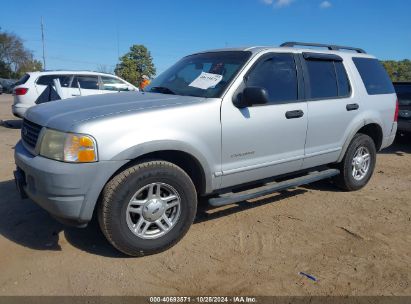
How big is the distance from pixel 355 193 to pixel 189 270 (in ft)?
10.3

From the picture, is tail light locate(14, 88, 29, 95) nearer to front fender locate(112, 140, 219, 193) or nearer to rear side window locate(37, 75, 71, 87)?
rear side window locate(37, 75, 71, 87)

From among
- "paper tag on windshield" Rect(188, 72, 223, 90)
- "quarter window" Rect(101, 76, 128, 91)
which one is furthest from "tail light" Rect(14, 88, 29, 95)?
"paper tag on windshield" Rect(188, 72, 223, 90)

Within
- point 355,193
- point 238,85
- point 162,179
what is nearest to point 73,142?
point 162,179

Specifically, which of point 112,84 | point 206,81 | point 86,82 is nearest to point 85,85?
point 86,82

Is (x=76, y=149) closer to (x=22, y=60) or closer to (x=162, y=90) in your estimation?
(x=162, y=90)

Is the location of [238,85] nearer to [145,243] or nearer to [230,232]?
[230,232]

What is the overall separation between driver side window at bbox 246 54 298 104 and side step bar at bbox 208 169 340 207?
0.94 m

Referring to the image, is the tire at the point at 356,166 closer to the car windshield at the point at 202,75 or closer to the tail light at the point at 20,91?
the car windshield at the point at 202,75

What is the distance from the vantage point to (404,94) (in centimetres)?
898

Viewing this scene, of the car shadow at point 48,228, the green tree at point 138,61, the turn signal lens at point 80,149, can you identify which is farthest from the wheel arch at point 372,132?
the green tree at point 138,61

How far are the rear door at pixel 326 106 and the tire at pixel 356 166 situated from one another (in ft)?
0.99

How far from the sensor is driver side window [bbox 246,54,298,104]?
3.99 metres

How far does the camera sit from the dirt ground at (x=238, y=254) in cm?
295

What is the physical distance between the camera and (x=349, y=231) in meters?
4.02
